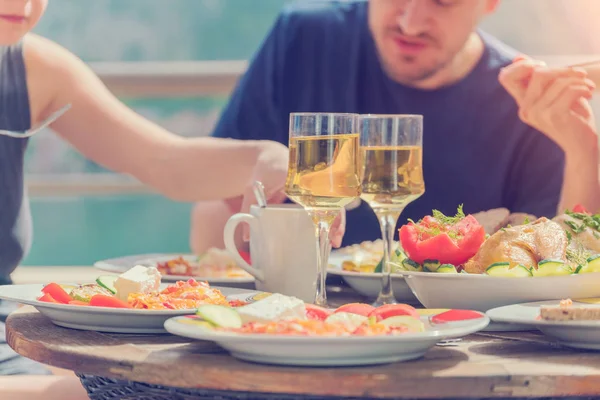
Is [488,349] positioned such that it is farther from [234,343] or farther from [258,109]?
[258,109]

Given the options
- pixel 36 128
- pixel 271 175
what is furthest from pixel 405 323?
pixel 36 128

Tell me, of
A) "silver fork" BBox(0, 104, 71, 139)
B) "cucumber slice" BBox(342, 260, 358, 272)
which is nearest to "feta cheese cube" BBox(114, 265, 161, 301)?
"cucumber slice" BBox(342, 260, 358, 272)

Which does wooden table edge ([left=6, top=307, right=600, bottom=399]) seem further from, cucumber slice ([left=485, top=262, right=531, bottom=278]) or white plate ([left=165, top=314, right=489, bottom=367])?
cucumber slice ([left=485, top=262, right=531, bottom=278])

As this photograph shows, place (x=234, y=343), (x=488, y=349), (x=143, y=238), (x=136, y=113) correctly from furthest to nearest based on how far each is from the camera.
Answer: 1. (x=143, y=238)
2. (x=136, y=113)
3. (x=488, y=349)
4. (x=234, y=343)

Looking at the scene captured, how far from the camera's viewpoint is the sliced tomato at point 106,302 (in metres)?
1.19

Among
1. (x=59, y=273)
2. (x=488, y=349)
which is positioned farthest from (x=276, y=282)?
(x=59, y=273)

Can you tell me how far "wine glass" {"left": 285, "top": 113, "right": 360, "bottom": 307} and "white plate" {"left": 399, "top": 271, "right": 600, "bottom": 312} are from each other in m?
0.16

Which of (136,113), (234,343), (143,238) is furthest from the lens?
(143,238)

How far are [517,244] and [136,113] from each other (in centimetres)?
168

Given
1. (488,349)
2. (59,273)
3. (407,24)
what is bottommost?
(59,273)

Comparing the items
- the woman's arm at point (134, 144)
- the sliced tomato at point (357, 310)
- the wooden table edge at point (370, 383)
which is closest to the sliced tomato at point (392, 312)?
the sliced tomato at point (357, 310)

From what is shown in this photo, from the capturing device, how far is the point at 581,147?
2799mm

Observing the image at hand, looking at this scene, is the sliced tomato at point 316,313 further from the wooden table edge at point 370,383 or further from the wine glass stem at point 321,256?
the wine glass stem at point 321,256

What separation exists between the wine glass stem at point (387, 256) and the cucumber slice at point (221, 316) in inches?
17.6
